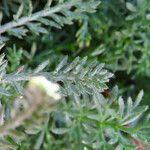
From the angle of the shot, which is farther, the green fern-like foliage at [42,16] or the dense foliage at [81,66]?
the green fern-like foliage at [42,16]

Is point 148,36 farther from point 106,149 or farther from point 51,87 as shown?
point 51,87

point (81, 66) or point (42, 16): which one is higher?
point (42, 16)

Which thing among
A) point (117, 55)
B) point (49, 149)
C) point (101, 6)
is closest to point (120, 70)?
point (117, 55)

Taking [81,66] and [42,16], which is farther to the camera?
[42,16]

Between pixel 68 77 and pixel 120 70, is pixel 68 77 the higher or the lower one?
the lower one

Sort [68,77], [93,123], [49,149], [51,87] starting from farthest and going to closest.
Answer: [49,149] → [93,123] → [68,77] → [51,87]

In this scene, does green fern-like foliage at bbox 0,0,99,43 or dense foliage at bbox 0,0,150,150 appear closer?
dense foliage at bbox 0,0,150,150

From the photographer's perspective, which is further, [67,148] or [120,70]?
[120,70]

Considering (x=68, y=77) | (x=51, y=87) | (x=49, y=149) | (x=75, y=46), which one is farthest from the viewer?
(x=75, y=46)
